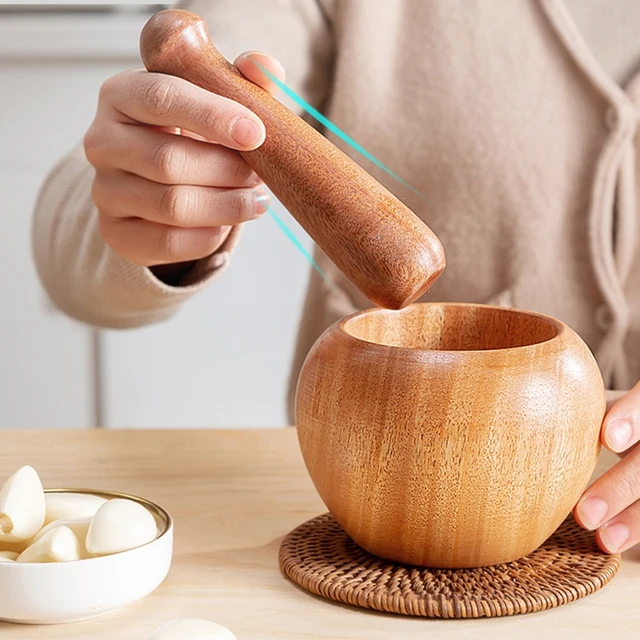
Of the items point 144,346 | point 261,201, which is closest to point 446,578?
point 261,201

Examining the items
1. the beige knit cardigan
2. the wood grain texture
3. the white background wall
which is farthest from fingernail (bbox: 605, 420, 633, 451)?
the white background wall

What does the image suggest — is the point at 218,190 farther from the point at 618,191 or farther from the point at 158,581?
the point at 618,191

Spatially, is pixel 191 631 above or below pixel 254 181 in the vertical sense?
below

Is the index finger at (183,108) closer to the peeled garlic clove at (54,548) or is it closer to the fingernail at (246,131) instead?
the fingernail at (246,131)

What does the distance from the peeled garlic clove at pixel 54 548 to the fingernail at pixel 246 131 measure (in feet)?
0.78

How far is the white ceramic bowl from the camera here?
44cm

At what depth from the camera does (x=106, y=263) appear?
0.98 metres

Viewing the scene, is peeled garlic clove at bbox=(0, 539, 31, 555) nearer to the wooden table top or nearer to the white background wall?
the wooden table top

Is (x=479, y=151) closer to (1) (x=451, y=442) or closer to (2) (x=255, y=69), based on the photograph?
(2) (x=255, y=69)

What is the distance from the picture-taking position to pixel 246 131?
0.54 meters

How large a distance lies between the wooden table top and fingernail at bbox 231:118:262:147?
241 millimetres

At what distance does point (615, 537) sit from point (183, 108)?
37cm

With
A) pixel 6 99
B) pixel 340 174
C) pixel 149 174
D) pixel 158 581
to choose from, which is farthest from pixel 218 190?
pixel 6 99

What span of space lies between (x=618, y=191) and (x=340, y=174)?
623 millimetres
